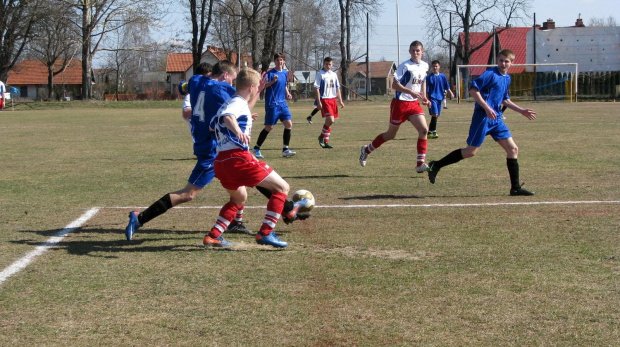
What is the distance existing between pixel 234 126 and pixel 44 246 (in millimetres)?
2207

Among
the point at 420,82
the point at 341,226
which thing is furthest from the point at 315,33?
the point at 341,226

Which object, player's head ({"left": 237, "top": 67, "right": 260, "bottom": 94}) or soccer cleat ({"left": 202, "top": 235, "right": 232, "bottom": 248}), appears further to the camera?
soccer cleat ({"left": 202, "top": 235, "right": 232, "bottom": 248})

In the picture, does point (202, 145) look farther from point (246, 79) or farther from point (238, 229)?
point (246, 79)

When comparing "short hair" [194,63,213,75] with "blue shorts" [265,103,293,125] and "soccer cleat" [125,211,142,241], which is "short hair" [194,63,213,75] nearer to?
"soccer cleat" [125,211,142,241]

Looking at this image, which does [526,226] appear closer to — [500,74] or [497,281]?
[497,281]

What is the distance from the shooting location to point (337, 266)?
565 centimetres

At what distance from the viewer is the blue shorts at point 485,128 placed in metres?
9.01

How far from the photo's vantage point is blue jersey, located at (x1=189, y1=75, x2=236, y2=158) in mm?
6523

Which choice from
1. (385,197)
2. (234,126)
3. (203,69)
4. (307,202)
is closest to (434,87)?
(385,197)

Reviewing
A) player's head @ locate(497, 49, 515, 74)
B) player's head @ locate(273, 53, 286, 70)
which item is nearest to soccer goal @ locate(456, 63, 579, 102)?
player's head @ locate(273, 53, 286, 70)

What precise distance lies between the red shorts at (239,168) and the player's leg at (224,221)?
272mm

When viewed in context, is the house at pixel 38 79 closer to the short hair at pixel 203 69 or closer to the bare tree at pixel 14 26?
the bare tree at pixel 14 26

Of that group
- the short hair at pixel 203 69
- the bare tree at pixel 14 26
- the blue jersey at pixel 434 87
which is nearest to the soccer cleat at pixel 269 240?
the short hair at pixel 203 69

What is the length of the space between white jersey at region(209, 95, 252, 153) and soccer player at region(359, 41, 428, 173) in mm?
5335
